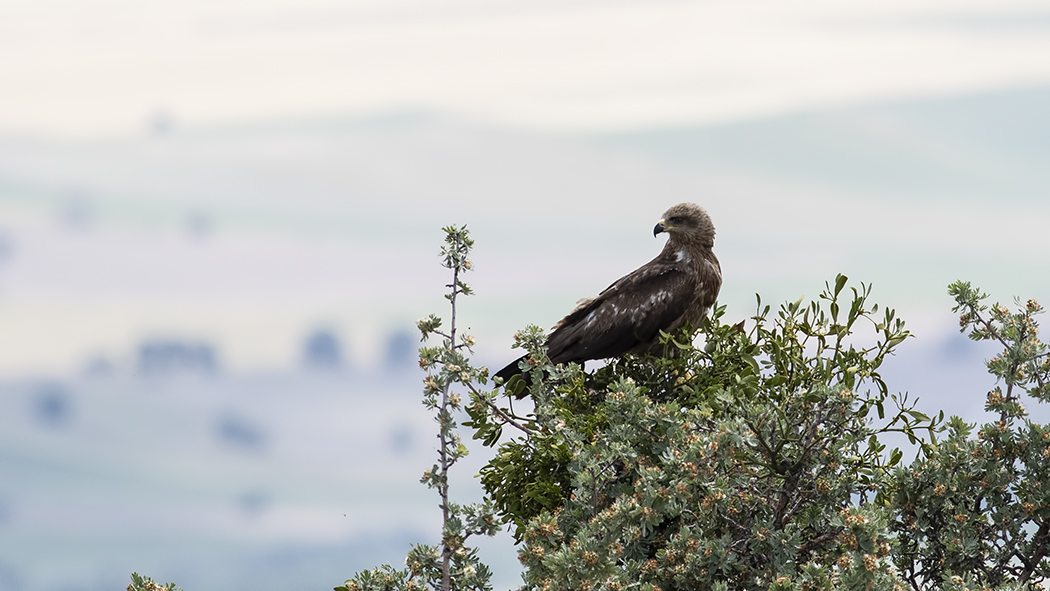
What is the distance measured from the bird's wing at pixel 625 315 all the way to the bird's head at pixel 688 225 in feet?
1.47

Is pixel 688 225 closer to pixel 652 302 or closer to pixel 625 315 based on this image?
pixel 652 302

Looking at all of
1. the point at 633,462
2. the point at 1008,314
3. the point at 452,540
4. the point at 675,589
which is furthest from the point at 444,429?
the point at 1008,314

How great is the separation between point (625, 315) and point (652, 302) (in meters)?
0.37

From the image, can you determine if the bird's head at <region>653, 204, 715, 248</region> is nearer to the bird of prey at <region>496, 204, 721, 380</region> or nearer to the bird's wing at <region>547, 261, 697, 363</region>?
the bird of prey at <region>496, 204, 721, 380</region>

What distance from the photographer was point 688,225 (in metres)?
10.8

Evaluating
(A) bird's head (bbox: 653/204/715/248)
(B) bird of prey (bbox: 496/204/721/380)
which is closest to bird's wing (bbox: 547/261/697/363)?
(B) bird of prey (bbox: 496/204/721/380)

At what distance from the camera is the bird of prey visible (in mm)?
9766

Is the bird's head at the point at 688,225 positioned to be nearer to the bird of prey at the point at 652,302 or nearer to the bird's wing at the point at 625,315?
the bird of prey at the point at 652,302

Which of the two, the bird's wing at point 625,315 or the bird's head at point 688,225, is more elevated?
the bird's head at point 688,225

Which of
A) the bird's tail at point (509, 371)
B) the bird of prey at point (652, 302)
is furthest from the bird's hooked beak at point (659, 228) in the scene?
the bird's tail at point (509, 371)

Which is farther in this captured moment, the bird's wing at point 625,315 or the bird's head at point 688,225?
the bird's head at point 688,225

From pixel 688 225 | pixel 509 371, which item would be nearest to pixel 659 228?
pixel 688 225

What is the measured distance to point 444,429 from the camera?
6.37 meters

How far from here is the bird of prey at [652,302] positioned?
384 inches
